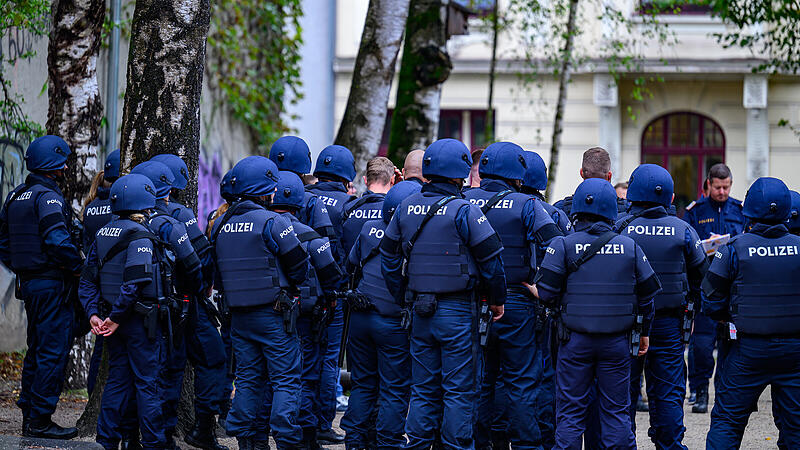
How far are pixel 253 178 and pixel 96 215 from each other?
5.10ft

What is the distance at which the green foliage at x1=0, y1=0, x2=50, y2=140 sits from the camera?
10039 millimetres

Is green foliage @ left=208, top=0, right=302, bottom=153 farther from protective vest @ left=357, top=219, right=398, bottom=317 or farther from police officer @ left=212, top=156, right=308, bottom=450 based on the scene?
police officer @ left=212, top=156, right=308, bottom=450

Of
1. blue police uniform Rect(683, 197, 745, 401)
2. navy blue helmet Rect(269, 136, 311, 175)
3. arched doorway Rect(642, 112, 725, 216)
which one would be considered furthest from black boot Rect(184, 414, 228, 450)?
arched doorway Rect(642, 112, 725, 216)

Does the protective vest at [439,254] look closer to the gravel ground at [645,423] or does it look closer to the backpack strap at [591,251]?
the backpack strap at [591,251]

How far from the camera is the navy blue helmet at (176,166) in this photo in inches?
306

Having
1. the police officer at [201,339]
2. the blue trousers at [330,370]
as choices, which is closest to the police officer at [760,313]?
the blue trousers at [330,370]

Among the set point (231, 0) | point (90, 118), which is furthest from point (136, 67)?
point (231, 0)

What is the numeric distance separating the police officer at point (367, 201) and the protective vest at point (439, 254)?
3.65ft

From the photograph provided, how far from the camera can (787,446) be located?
6.76m

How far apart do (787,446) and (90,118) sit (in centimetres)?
632

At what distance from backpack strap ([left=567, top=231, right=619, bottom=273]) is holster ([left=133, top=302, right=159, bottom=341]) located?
268cm

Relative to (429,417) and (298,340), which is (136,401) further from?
(429,417)

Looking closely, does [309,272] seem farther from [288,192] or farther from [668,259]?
[668,259]

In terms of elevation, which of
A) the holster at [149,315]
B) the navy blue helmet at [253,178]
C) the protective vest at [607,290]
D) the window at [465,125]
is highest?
the window at [465,125]
